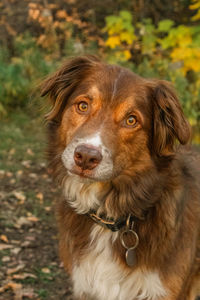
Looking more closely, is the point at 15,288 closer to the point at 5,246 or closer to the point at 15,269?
the point at 15,269

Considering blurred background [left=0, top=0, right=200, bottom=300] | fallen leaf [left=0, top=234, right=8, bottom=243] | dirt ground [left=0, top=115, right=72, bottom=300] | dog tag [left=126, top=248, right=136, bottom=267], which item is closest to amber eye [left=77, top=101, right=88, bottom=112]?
blurred background [left=0, top=0, right=200, bottom=300]

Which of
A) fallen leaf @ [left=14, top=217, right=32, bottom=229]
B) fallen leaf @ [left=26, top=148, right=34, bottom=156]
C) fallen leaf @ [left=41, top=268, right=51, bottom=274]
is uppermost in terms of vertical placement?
fallen leaf @ [left=26, top=148, right=34, bottom=156]

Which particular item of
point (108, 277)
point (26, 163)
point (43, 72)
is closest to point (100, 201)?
point (108, 277)

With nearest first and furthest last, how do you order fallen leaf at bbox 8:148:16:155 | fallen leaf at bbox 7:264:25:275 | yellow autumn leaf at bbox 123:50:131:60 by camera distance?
1. fallen leaf at bbox 7:264:25:275
2. fallen leaf at bbox 8:148:16:155
3. yellow autumn leaf at bbox 123:50:131:60

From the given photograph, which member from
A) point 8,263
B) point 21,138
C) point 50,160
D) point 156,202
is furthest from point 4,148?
point 156,202

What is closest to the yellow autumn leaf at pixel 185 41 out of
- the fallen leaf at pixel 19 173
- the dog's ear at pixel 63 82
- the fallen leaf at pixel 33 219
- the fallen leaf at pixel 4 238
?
the fallen leaf at pixel 19 173

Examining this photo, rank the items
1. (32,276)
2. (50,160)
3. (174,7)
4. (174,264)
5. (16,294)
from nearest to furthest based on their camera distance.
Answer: (174,264), (50,160), (16,294), (32,276), (174,7)

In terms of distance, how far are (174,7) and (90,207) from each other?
666cm

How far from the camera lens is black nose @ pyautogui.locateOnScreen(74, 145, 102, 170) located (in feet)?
8.43

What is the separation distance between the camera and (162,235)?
298 centimetres

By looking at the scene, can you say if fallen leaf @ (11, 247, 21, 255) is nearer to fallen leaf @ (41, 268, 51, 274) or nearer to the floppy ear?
fallen leaf @ (41, 268, 51, 274)

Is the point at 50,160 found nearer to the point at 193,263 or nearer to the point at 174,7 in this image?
the point at 193,263

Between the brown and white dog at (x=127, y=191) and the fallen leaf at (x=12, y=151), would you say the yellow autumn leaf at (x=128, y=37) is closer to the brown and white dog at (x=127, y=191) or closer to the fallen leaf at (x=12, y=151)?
the fallen leaf at (x=12, y=151)

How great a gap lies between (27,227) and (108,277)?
2.13 m
